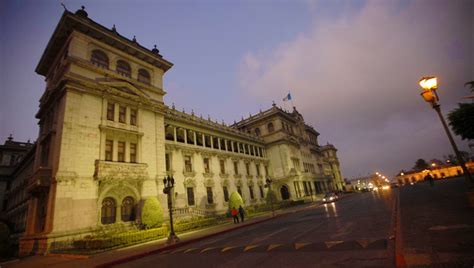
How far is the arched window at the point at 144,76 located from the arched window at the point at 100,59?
12.6 ft

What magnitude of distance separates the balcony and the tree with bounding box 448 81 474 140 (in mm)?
29317

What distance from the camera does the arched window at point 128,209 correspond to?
1964 centimetres

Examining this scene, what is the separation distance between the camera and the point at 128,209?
19984 millimetres

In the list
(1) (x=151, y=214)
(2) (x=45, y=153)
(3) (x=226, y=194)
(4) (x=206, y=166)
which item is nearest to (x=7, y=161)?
(2) (x=45, y=153)

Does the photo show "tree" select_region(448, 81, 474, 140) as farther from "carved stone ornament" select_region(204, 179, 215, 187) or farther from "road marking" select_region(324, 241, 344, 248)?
"carved stone ornament" select_region(204, 179, 215, 187)

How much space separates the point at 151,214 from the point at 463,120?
28633 millimetres

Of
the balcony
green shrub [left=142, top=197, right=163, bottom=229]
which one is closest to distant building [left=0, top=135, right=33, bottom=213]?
the balcony

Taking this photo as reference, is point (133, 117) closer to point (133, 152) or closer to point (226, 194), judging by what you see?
point (133, 152)

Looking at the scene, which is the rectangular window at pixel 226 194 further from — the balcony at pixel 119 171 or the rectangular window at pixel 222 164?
the balcony at pixel 119 171

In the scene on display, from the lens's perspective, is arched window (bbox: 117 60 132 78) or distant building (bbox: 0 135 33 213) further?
distant building (bbox: 0 135 33 213)

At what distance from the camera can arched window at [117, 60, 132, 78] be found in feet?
80.7

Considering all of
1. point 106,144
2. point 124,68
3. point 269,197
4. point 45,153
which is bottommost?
point 269,197

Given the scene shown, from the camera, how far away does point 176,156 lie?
91.6 feet

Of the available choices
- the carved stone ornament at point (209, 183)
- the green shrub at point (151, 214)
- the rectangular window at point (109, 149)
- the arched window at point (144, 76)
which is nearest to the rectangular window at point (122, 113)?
the rectangular window at point (109, 149)
